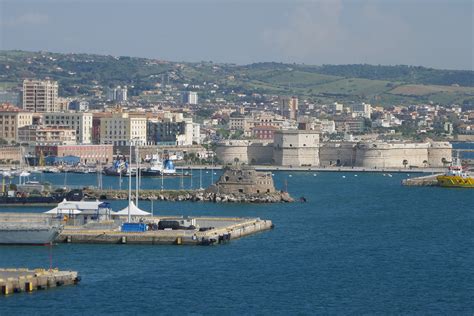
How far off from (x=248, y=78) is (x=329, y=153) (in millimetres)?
102020

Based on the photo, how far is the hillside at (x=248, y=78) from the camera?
143250 millimetres

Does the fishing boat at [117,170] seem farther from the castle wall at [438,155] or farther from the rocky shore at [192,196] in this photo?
the castle wall at [438,155]

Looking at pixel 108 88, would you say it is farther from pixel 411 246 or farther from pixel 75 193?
pixel 411 246

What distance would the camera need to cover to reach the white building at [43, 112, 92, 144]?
236 ft

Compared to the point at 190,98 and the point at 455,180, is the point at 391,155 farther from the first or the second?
the point at 190,98

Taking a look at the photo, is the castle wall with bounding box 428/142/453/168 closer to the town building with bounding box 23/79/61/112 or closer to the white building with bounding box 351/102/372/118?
Answer: the town building with bounding box 23/79/61/112

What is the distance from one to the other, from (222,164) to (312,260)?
125 ft

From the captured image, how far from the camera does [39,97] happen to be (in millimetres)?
86188

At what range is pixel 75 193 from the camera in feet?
129

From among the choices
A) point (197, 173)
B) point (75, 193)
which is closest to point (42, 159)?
point (197, 173)

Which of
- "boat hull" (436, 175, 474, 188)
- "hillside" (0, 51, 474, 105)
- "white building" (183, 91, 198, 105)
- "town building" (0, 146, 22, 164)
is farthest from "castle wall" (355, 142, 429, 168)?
"white building" (183, 91, 198, 105)

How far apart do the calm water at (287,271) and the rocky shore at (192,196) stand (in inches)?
135

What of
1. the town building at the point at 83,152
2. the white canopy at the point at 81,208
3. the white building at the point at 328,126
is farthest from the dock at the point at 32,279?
the white building at the point at 328,126

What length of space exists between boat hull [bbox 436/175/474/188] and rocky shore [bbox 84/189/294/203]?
1105 cm
